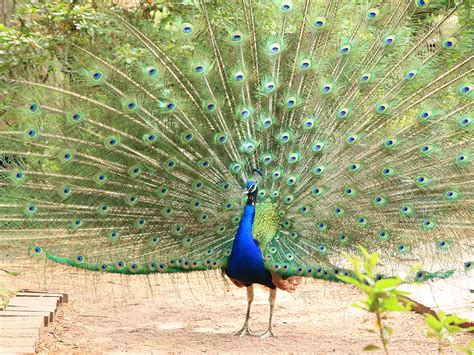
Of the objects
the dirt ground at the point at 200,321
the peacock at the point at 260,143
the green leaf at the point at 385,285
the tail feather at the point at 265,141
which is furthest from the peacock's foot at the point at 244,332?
the green leaf at the point at 385,285

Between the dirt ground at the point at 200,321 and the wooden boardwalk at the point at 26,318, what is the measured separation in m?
0.11

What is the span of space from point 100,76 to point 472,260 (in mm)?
2756

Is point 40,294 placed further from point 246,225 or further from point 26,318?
point 246,225

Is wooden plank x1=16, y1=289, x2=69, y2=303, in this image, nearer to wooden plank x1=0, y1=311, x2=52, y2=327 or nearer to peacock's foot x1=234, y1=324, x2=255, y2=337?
wooden plank x1=0, y1=311, x2=52, y2=327

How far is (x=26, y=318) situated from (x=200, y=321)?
1.48m

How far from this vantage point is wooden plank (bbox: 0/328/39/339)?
194 inches

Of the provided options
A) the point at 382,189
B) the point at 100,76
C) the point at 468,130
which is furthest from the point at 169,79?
the point at 468,130

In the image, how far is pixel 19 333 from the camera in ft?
16.4

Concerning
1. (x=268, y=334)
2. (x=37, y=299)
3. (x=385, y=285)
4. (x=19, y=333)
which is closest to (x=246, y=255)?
(x=268, y=334)

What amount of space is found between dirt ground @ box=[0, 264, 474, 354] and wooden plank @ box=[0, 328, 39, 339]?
0.33 feet

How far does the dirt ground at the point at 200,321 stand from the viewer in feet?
18.0

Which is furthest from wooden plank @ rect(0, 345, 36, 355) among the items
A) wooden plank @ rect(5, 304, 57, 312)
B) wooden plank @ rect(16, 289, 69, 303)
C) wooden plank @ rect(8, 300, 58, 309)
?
wooden plank @ rect(16, 289, 69, 303)

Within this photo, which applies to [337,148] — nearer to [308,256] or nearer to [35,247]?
[308,256]

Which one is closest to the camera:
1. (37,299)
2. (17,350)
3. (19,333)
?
(17,350)
